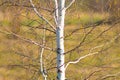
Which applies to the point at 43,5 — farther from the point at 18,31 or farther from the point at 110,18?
the point at 110,18

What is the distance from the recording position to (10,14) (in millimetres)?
4199

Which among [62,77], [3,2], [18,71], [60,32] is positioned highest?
[18,71]

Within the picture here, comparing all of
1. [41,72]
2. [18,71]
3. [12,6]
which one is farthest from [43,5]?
[18,71]

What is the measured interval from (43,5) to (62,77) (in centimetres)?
90

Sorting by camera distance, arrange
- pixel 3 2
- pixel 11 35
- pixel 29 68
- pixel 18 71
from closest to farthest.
Answer: pixel 3 2, pixel 11 35, pixel 29 68, pixel 18 71

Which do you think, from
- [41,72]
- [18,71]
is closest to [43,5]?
[41,72]

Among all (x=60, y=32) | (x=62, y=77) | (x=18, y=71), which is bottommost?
(x=62, y=77)

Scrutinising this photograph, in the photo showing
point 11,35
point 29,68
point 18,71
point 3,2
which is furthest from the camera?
point 18,71

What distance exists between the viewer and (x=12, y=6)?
13.8ft

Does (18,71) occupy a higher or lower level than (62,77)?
higher

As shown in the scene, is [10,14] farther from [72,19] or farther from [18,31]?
[72,19]

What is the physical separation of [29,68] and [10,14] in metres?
0.82

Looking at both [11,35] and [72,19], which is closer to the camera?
[11,35]

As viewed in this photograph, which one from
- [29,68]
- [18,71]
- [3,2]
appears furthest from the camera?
[18,71]
